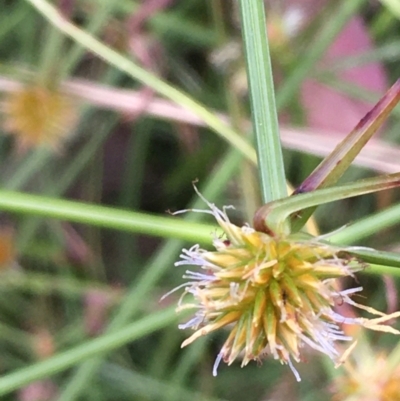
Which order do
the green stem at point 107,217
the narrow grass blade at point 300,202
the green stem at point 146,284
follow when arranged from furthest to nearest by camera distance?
the green stem at point 146,284, the green stem at point 107,217, the narrow grass blade at point 300,202

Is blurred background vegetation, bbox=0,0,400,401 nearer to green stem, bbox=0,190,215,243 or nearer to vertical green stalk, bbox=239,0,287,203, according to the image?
green stem, bbox=0,190,215,243

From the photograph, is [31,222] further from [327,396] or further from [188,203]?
[327,396]

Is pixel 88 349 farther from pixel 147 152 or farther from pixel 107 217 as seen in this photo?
pixel 147 152

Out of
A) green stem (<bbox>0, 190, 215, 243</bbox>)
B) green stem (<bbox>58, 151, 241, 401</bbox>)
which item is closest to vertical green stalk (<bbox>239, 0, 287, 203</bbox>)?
green stem (<bbox>0, 190, 215, 243</bbox>)

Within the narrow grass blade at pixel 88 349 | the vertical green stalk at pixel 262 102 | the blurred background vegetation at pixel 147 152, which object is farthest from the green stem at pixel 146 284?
the vertical green stalk at pixel 262 102

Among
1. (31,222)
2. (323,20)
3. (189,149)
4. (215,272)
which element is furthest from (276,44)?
(215,272)

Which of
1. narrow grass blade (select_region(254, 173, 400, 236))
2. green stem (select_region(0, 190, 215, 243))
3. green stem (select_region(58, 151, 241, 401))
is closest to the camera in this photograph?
narrow grass blade (select_region(254, 173, 400, 236))

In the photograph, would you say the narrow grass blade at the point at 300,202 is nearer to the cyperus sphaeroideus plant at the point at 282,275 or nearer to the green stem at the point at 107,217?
the cyperus sphaeroideus plant at the point at 282,275
